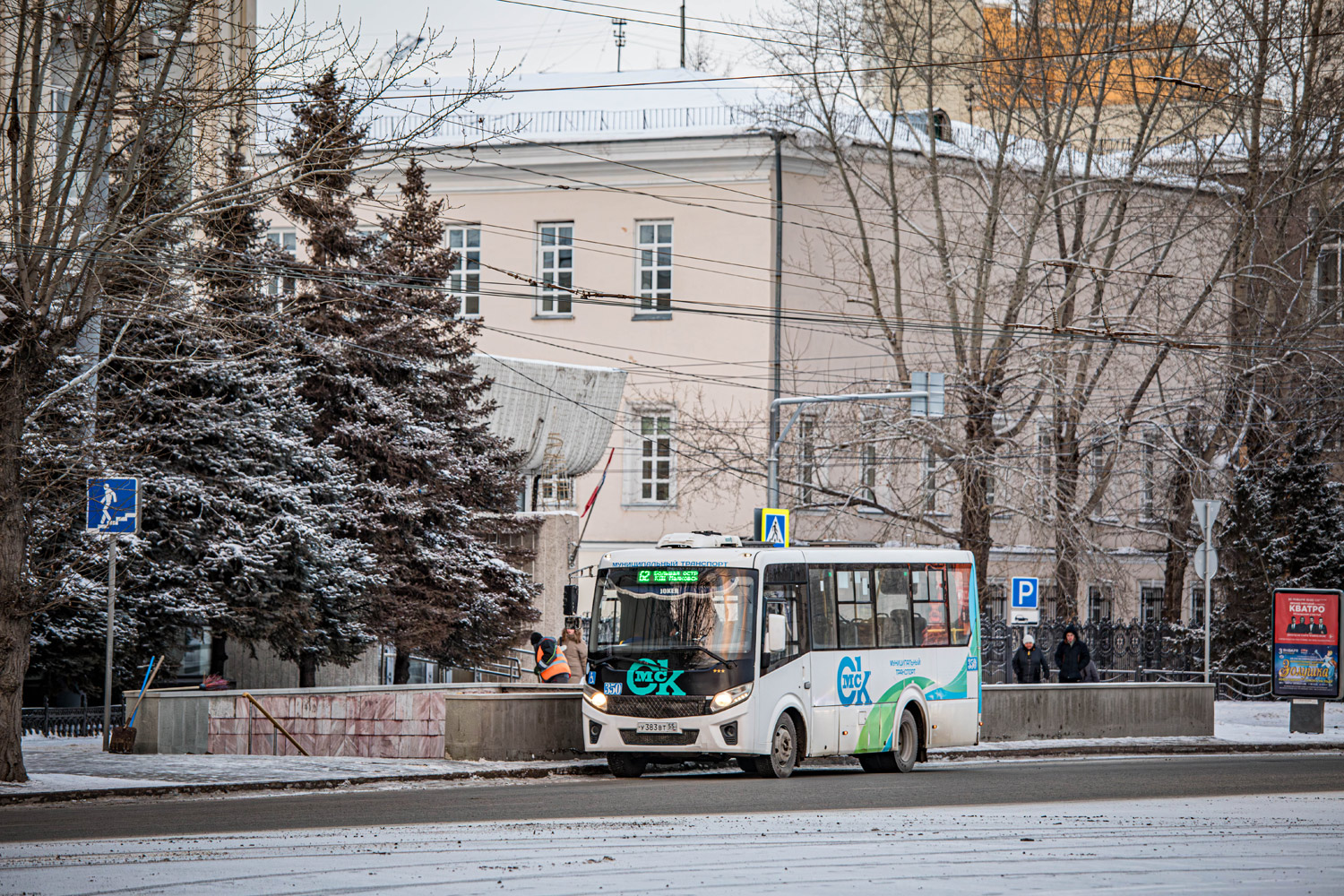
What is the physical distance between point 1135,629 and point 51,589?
92.3ft

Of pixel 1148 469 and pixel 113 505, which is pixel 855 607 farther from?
pixel 1148 469

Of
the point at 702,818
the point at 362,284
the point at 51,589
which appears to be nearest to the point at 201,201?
the point at 51,589

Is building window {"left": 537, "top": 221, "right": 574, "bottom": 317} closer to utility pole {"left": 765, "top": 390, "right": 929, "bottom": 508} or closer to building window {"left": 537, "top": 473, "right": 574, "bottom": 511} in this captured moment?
building window {"left": 537, "top": 473, "right": 574, "bottom": 511}

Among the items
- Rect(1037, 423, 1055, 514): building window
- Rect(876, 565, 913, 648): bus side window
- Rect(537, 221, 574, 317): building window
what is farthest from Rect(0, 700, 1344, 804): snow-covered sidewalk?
Rect(537, 221, 574, 317): building window

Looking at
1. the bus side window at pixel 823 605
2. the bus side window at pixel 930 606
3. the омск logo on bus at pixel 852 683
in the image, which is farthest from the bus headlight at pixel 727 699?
the bus side window at pixel 930 606

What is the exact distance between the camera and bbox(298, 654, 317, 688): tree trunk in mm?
29375

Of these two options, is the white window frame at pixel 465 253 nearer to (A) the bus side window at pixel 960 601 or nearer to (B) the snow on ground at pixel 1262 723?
(B) the snow on ground at pixel 1262 723

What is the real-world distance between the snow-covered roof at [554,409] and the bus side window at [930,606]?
14.4 meters

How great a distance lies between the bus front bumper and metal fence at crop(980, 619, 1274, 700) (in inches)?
814

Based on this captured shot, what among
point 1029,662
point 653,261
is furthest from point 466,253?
point 1029,662

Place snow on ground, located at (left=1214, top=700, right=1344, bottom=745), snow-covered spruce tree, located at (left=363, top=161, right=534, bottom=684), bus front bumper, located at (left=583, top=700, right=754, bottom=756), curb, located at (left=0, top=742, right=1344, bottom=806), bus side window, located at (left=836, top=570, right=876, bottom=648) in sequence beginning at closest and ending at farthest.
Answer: curb, located at (left=0, top=742, right=1344, bottom=806), bus front bumper, located at (left=583, top=700, right=754, bottom=756), bus side window, located at (left=836, top=570, right=876, bottom=648), snow on ground, located at (left=1214, top=700, right=1344, bottom=745), snow-covered spruce tree, located at (left=363, top=161, right=534, bottom=684)

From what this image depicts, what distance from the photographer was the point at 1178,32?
1469 inches

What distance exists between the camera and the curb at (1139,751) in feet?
85.9

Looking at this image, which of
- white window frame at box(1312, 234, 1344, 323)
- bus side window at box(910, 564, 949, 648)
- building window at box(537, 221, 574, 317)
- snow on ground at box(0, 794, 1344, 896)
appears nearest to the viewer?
snow on ground at box(0, 794, 1344, 896)
